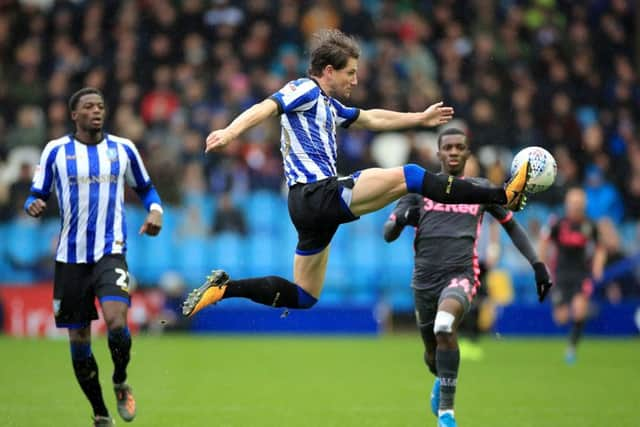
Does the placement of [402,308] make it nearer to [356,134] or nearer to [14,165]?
[356,134]

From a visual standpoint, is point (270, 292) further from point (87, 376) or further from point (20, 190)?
point (20, 190)

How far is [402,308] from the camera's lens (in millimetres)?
18625

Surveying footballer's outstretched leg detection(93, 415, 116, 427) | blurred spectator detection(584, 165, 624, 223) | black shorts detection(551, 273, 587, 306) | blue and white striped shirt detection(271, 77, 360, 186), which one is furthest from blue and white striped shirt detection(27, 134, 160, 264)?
blurred spectator detection(584, 165, 624, 223)

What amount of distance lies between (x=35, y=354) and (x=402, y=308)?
674 cm

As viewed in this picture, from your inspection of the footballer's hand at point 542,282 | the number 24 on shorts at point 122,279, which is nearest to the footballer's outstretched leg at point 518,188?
the footballer's hand at point 542,282

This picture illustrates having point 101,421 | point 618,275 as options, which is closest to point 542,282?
point 101,421

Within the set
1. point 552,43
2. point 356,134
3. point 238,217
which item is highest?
point 552,43

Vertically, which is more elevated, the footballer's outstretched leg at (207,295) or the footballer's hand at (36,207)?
the footballer's hand at (36,207)

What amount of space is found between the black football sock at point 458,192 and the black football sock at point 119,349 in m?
2.45

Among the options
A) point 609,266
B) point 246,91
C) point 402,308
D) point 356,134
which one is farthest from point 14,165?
point 609,266

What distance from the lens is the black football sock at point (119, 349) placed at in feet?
25.4

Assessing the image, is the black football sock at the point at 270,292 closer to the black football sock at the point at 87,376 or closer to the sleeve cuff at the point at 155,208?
the sleeve cuff at the point at 155,208

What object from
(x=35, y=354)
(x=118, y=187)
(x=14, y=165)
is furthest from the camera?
(x=14, y=165)

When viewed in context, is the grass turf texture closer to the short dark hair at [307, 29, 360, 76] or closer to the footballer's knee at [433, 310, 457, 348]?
the footballer's knee at [433, 310, 457, 348]
